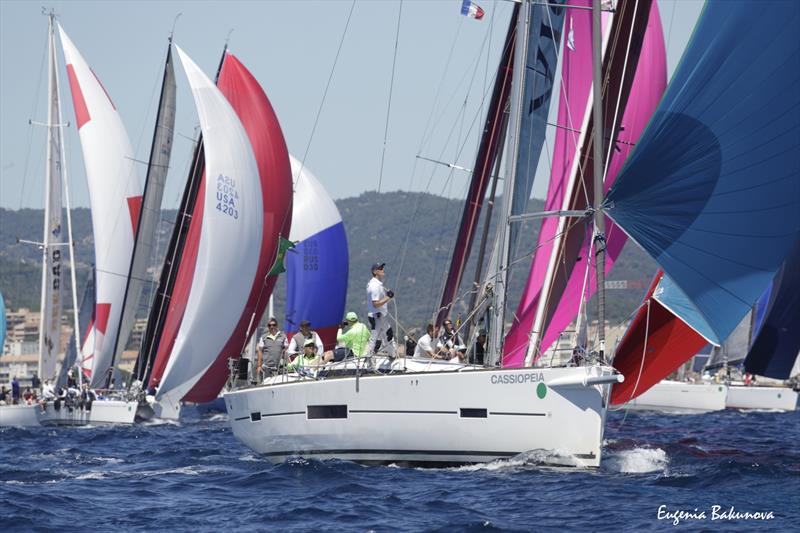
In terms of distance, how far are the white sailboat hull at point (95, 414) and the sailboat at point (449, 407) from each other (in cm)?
1507

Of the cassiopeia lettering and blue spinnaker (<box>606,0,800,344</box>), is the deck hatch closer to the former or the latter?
the cassiopeia lettering

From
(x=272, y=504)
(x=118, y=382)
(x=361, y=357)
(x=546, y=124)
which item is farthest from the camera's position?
(x=118, y=382)

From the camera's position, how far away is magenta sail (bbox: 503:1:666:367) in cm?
1950

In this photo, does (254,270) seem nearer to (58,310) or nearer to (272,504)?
(272,504)

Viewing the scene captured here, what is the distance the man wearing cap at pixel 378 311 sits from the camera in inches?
667

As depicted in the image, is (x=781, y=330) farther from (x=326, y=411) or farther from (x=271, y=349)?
(x=326, y=411)

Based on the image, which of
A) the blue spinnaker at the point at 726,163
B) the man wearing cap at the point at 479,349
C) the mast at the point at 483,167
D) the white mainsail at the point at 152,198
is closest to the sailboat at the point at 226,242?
the mast at the point at 483,167

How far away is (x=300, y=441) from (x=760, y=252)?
6.47 metres

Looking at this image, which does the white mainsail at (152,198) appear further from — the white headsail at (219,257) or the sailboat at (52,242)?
the white headsail at (219,257)

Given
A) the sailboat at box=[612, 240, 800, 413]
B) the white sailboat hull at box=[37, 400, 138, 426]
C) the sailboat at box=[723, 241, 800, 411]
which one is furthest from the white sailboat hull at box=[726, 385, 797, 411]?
the sailboat at box=[723, 241, 800, 411]

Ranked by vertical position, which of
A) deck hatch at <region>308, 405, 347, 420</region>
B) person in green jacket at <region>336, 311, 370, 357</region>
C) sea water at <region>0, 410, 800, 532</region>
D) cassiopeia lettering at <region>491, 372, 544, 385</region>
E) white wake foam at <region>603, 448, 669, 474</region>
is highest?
person in green jacket at <region>336, 311, 370, 357</region>

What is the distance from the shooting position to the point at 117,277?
37688 millimetres

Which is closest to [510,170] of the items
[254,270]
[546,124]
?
[546,124]

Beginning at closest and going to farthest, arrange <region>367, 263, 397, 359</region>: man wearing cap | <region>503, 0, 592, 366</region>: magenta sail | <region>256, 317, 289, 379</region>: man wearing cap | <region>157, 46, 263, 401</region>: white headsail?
<region>367, 263, 397, 359</region>: man wearing cap, <region>256, 317, 289, 379</region>: man wearing cap, <region>503, 0, 592, 366</region>: magenta sail, <region>157, 46, 263, 401</region>: white headsail
